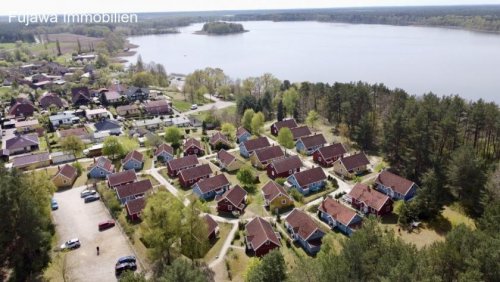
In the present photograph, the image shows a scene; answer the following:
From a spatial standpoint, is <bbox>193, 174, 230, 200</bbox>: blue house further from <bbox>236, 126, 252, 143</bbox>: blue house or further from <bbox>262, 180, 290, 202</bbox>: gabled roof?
<bbox>236, 126, 252, 143</bbox>: blue house

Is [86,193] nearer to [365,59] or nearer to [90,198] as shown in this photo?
[90,198]

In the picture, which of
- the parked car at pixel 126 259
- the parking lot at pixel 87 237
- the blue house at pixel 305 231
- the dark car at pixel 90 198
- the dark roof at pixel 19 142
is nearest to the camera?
the parking lot at pixel 87 237

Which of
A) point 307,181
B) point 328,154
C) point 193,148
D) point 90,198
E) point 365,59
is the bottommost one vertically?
point 90,198

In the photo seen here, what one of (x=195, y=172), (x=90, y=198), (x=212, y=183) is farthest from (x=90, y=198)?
(x=212, y=183)

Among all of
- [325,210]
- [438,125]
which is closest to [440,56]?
[438,125]

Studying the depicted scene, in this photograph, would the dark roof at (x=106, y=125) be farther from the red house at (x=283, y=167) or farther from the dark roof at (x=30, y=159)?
the red house at (x=283, y=167)

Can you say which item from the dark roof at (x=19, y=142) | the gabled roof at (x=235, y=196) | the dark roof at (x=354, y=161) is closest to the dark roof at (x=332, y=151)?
the dark roof at (x=354, y=161)

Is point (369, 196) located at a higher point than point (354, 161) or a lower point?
lower
